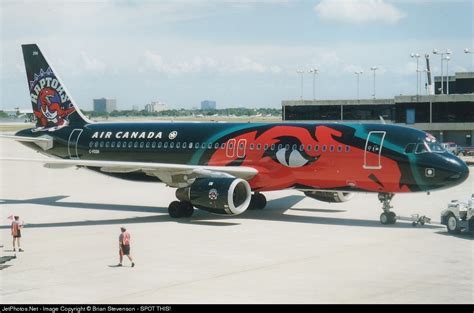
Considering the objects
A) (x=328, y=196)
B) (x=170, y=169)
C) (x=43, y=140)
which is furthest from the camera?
(x=43, y=140)

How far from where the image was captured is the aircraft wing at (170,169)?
105 ft

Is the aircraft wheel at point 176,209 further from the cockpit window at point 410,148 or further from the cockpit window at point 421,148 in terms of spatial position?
the cockpit window at point 421,148

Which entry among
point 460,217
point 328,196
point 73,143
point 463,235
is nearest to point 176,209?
point 328,196

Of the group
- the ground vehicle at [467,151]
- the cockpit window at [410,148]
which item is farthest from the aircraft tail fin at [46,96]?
the ground vehicle at [467,151]

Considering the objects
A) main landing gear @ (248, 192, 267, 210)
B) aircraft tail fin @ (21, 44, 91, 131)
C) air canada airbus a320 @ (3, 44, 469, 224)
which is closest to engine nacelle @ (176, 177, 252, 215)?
air canada airbus a320 @ (3, 44, 469, 224)

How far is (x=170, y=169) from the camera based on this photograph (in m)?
32.2

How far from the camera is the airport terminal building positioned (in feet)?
254

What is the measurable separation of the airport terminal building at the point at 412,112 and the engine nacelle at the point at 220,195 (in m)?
51.6

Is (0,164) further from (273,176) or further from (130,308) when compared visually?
(130,308)

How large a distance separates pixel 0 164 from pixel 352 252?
49.8 m

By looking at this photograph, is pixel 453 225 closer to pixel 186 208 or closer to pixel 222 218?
pixel 222 218

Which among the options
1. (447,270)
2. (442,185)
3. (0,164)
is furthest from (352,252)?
(0,164)

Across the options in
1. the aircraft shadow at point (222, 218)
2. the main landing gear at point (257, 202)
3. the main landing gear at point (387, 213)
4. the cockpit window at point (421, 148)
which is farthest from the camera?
the main landing gear at point (257, 202)

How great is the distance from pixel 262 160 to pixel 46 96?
1486 cm
